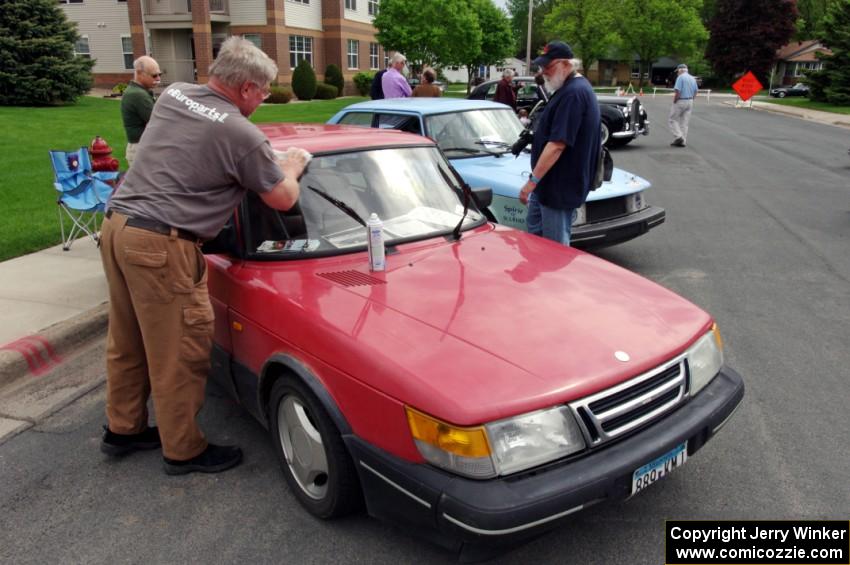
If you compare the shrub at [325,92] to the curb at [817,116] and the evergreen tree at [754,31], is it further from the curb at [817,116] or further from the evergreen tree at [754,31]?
the evergreen tree at [754,31]

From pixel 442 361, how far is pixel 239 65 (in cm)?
159

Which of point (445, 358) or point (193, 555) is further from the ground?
point (445, 358)

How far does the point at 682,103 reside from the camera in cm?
1623

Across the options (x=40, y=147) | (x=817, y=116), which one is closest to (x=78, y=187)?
(x=40, y=147)

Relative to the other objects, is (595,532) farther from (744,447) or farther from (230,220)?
(230,220)

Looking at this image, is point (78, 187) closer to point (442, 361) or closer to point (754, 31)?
point (442, 361)

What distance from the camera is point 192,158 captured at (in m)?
2.80

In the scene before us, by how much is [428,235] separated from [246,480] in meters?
1.59

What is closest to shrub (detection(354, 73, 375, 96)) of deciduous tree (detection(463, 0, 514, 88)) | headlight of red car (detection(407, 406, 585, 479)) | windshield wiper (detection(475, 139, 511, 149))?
deciduous tree (detection(463, 0, 514, 88))

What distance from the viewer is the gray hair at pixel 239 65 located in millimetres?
2828

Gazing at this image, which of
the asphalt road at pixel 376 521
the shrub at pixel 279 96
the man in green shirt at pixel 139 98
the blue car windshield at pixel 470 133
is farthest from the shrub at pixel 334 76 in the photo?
the asphalt road at pixel 376 521

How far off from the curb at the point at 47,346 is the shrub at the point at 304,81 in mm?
30471

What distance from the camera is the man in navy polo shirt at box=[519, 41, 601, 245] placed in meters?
4.59

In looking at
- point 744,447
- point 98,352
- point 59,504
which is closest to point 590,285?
point 744,447
